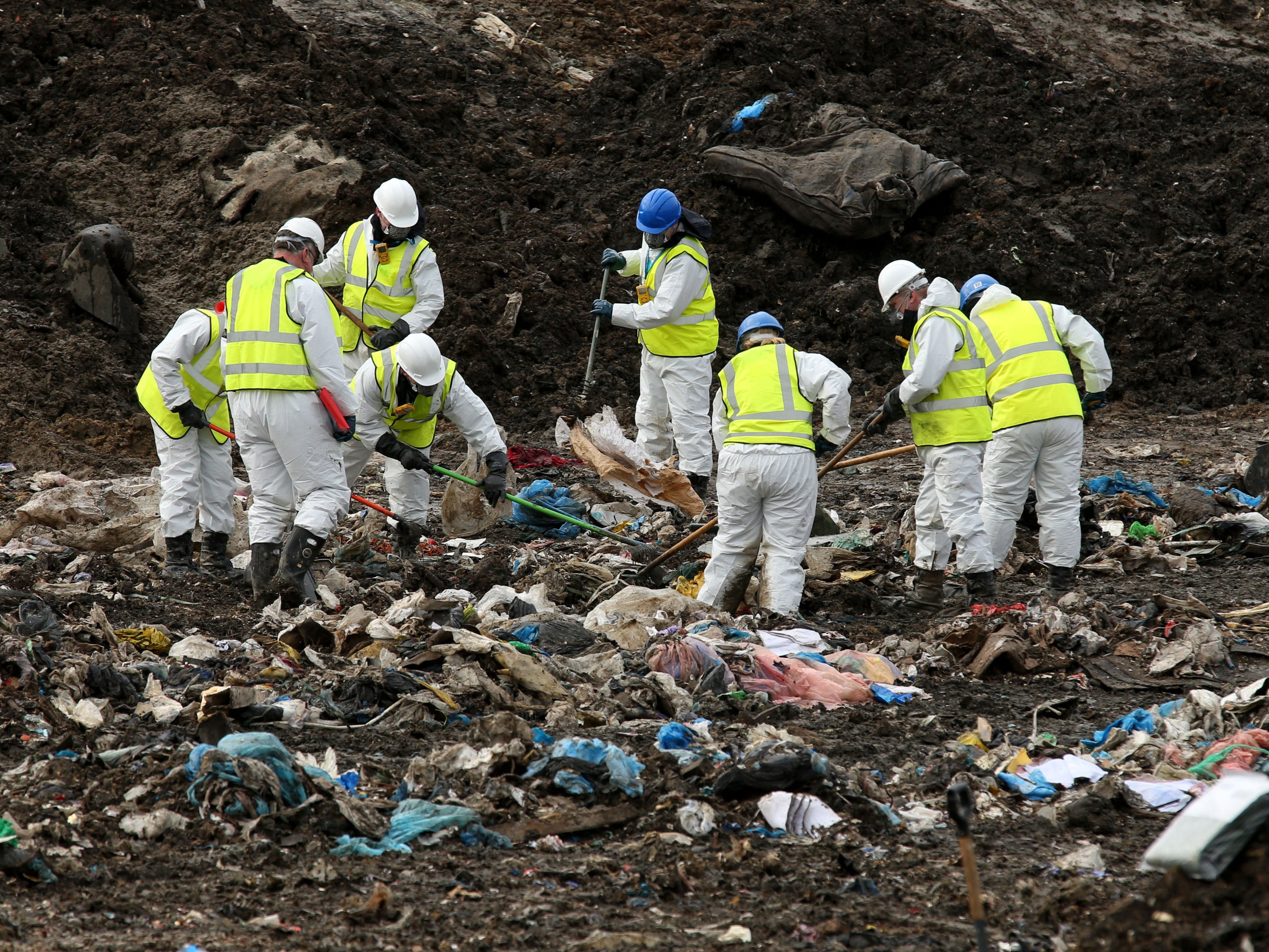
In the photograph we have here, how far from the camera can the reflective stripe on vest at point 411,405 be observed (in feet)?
22.8

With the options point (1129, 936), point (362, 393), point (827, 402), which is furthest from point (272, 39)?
point (1129, 936)

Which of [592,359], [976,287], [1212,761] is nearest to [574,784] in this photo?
[1212,761]

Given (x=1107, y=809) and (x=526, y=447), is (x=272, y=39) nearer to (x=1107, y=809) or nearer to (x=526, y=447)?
(x=526, y=447)

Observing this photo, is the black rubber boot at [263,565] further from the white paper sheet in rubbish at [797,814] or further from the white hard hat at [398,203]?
the white paper sheet in rubbish at [797,814]

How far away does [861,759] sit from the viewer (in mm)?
4387

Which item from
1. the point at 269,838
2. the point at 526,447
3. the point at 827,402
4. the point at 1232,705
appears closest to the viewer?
the point at 269,838

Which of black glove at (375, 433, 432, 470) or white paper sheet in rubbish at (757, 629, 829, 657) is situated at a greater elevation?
black glove at (375, 433, 432, 470)

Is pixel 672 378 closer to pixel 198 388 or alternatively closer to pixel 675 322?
pixel 675 322

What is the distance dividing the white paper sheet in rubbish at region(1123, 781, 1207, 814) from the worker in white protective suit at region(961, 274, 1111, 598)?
284 cm

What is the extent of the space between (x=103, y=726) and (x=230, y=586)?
8.43ft

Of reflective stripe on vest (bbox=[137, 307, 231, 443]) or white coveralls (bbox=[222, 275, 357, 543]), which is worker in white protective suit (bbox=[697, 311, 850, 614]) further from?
reflective stripe on vest (bbox=[137, 307, 231, 443])

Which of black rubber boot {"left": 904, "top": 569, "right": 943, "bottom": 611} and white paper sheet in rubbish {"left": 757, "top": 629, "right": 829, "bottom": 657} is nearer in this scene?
white paper sheet in rubbish {"left": 757, "top": 629, "right": 829, "bottom": 657}

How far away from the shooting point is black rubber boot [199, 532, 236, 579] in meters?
7.22

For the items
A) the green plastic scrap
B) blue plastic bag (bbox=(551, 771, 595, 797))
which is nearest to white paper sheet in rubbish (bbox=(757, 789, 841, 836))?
blue plastic bag (bbox=(551, 771, 595, 797))
